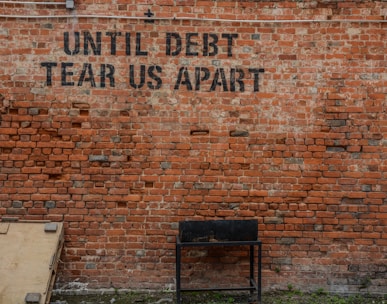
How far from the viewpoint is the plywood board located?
14.2 feet

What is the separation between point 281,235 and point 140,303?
182 cm

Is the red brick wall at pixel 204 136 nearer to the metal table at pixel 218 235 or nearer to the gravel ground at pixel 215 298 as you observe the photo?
the gravel ground at pixel 215 298

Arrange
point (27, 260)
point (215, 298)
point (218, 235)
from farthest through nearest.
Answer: point (215, 298), point (218, 235), point (27, 260)

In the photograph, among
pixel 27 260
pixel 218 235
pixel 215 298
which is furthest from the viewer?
pixel 215 298

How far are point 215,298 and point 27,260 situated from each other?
2152 mm

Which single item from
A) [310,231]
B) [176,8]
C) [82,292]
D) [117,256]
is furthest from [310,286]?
[176,8]

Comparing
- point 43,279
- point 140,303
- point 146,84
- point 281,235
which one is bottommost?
point 140,303

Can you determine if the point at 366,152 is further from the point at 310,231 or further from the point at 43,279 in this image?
the point at 43,279

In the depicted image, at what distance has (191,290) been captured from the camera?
15.5 feet

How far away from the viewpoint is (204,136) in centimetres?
497

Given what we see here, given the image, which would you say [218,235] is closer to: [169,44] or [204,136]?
[204,136]

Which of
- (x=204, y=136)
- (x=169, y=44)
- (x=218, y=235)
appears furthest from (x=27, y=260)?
(x=169, y=44)

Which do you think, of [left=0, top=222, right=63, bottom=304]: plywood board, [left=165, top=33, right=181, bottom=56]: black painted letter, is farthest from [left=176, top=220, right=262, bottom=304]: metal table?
[left=165, top=33, right=181, bottom=56]: black painted letter

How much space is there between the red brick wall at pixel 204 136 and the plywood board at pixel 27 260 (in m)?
0.23
